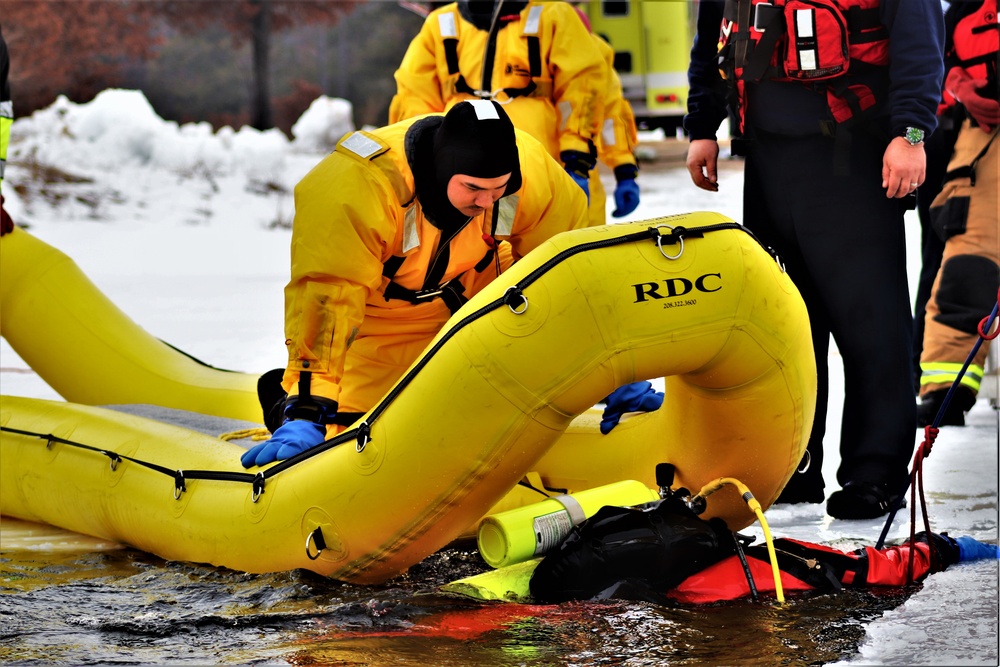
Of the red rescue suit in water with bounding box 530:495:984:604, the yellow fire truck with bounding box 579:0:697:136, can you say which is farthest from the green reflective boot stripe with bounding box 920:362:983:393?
the yellow fire truck with bounding box 579:0:697:136

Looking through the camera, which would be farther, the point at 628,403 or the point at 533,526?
the point at 628,403

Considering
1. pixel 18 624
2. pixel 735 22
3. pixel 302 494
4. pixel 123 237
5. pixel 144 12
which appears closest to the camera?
pixel 18 624

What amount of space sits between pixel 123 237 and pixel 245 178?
62.0 inches

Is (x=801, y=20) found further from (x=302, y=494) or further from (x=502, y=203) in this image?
(x=302, y=494)

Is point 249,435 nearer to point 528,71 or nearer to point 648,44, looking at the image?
point 528,71

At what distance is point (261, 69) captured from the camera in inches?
494

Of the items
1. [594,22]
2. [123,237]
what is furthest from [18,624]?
[594,22]

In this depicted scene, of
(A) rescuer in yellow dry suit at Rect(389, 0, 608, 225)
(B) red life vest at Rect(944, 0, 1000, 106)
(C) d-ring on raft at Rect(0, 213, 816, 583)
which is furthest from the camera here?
(A) rescuer in yellow dry suit at Rect(389, 0, 608, 225)

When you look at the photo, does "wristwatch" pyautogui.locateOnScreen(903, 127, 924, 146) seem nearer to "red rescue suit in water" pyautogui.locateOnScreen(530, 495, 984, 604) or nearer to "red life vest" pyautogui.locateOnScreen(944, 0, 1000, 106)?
"red rescue suit in water" pyautogui.locateOnScreen(530, 495, 984, 604)

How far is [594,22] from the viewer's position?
1164cm

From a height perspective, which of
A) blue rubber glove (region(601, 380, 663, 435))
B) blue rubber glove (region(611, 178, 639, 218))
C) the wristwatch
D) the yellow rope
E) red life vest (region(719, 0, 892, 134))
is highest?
red life vest (region(719, 0, 892, 134))

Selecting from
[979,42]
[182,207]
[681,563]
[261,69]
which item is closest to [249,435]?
[681,563]

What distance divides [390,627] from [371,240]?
856 mm

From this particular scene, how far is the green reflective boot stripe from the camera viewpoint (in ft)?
14.1
